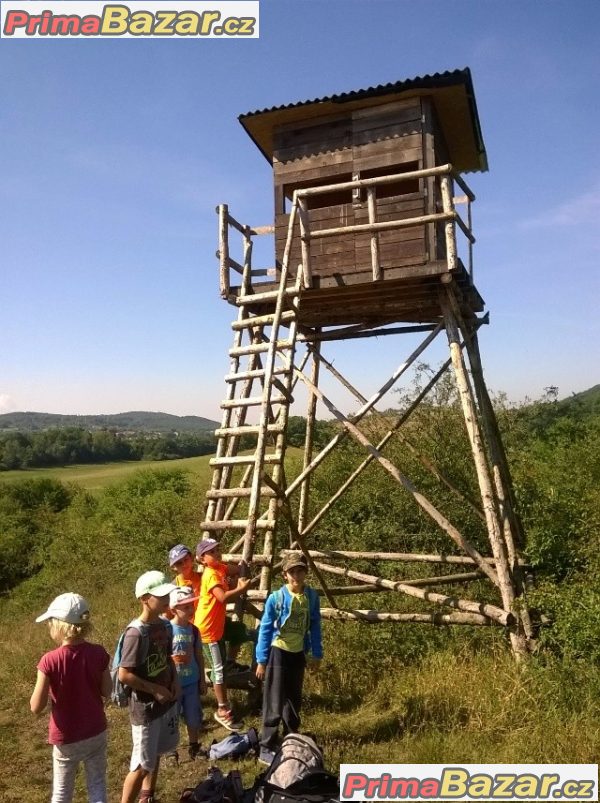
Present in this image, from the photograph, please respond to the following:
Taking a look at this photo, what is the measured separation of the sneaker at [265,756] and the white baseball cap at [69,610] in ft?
7.47

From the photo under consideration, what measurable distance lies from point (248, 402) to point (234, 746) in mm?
3800

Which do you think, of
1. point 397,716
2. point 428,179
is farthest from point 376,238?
point 397,716

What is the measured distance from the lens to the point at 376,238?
7.80 meters

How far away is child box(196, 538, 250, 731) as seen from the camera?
5.83 meters

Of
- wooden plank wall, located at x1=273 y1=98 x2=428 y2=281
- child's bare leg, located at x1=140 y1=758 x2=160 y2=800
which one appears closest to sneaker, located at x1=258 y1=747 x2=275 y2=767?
child's bare leg, located at x1=140 y1=758 x2=160 y2=800

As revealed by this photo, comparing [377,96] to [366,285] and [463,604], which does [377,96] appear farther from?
[463,604]

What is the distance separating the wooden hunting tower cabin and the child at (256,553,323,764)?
4249mm

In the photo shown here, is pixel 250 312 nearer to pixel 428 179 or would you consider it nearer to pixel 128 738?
pixel 428 179

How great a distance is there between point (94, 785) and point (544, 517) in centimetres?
743

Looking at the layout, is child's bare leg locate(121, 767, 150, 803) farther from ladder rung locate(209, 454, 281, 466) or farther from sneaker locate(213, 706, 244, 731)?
ladder rung locate(209, 454, 281, 466)

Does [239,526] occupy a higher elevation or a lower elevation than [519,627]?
higher

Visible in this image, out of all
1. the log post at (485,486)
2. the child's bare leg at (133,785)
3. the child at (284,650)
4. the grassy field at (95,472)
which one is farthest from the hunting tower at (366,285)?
the grassy field at (95,472)

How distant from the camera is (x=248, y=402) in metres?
7.52

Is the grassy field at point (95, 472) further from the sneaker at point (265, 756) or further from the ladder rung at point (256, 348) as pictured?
the sneaker at point (265, 756)
